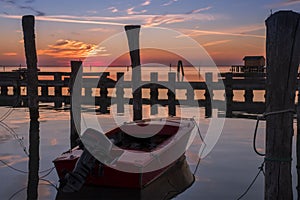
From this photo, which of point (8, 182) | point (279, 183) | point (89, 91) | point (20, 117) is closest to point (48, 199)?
point (8, 182)

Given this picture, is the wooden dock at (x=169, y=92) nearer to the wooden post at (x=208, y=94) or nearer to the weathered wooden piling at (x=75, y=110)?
the wooden post at (x=208, y=94)

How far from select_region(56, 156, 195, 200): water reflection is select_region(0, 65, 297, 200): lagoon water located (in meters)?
0.17

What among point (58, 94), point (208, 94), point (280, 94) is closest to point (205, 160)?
point (280, 94)

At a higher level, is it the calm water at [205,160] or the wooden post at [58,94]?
the wooden post at [58,94]

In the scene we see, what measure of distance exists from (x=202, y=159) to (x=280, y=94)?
5976mm

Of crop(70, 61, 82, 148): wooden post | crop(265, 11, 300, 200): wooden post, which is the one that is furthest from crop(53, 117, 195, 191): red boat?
crop(70, 61, 82, 148): wooden post

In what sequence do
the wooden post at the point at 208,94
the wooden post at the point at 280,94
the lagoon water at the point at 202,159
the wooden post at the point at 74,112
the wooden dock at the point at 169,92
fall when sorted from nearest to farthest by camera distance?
the wooden post at the point at 280,94 < the lagoon water at the point at 202,159 < the wooden post at the point at 74,112 < the wooden post at the point at 208,94 < the wooden dock at the point at 169,92

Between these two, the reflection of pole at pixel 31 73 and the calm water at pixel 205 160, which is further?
the reflection of pole at pixel 31 73

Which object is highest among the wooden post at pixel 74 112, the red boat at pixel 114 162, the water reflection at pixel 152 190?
the wooden post at pixel 74 112

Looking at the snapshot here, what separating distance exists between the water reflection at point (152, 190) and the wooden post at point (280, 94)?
109 inches

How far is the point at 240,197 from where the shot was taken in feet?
25.0

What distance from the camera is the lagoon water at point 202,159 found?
793 centimetres

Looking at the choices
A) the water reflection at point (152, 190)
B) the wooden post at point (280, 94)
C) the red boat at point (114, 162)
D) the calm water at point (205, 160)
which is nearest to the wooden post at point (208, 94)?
the calm water at point (205, 160)

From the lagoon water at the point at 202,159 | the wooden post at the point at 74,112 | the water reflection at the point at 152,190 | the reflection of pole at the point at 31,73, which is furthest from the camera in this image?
the reflection of pole at the point at 31,73
